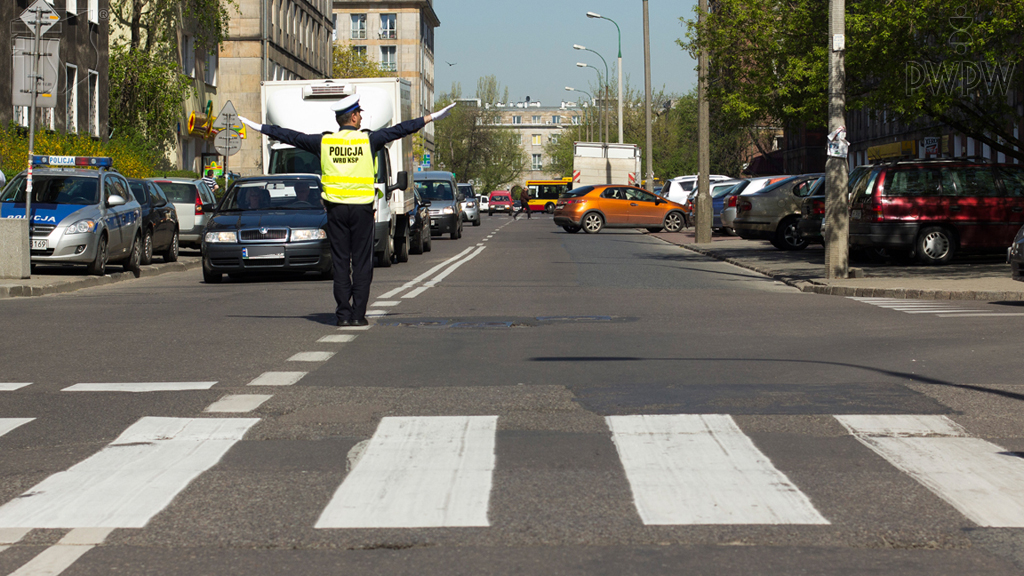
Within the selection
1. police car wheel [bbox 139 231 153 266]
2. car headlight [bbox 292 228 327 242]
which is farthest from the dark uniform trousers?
police car wheel [bbox 139 231 153 266]

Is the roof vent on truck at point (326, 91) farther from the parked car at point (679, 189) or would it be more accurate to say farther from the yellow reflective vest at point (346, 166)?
the parked car at point (679, 189)

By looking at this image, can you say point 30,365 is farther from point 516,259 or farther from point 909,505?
point 516,259

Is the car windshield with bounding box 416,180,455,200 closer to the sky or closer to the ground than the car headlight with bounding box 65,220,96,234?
closer to the sky

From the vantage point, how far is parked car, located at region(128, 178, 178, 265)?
2277 centimetres

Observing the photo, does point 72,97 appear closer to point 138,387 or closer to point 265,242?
point 265,242

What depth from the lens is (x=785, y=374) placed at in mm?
8945

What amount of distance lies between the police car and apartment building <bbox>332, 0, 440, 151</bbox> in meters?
100

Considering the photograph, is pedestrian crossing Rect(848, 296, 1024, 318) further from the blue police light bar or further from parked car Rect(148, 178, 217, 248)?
parked car Rect(148, 178, 217, 248)

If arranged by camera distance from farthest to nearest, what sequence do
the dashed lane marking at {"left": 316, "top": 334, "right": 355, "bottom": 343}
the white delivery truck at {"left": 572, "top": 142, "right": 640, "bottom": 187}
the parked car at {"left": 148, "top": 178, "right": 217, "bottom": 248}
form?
the white delivery truck at {"left": 572, "top": 142, "right": 640, "bottom": 187}
the parked car at {"left": 148, "top": 178, "right": 217, "bottom": 248}
the dashed lane marking at {"left": 316, "top": 334, "right": 355, "bottom": 343}

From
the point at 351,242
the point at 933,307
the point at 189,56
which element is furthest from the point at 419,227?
the point at 189,56

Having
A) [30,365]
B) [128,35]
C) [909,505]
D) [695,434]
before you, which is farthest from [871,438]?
[128,35]

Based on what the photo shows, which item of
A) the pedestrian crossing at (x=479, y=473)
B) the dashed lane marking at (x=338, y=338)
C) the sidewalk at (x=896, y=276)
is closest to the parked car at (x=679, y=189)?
the sidewalk at (x=896, y=276)

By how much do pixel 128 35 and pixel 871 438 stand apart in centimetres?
4411

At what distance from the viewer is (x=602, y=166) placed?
186ft
